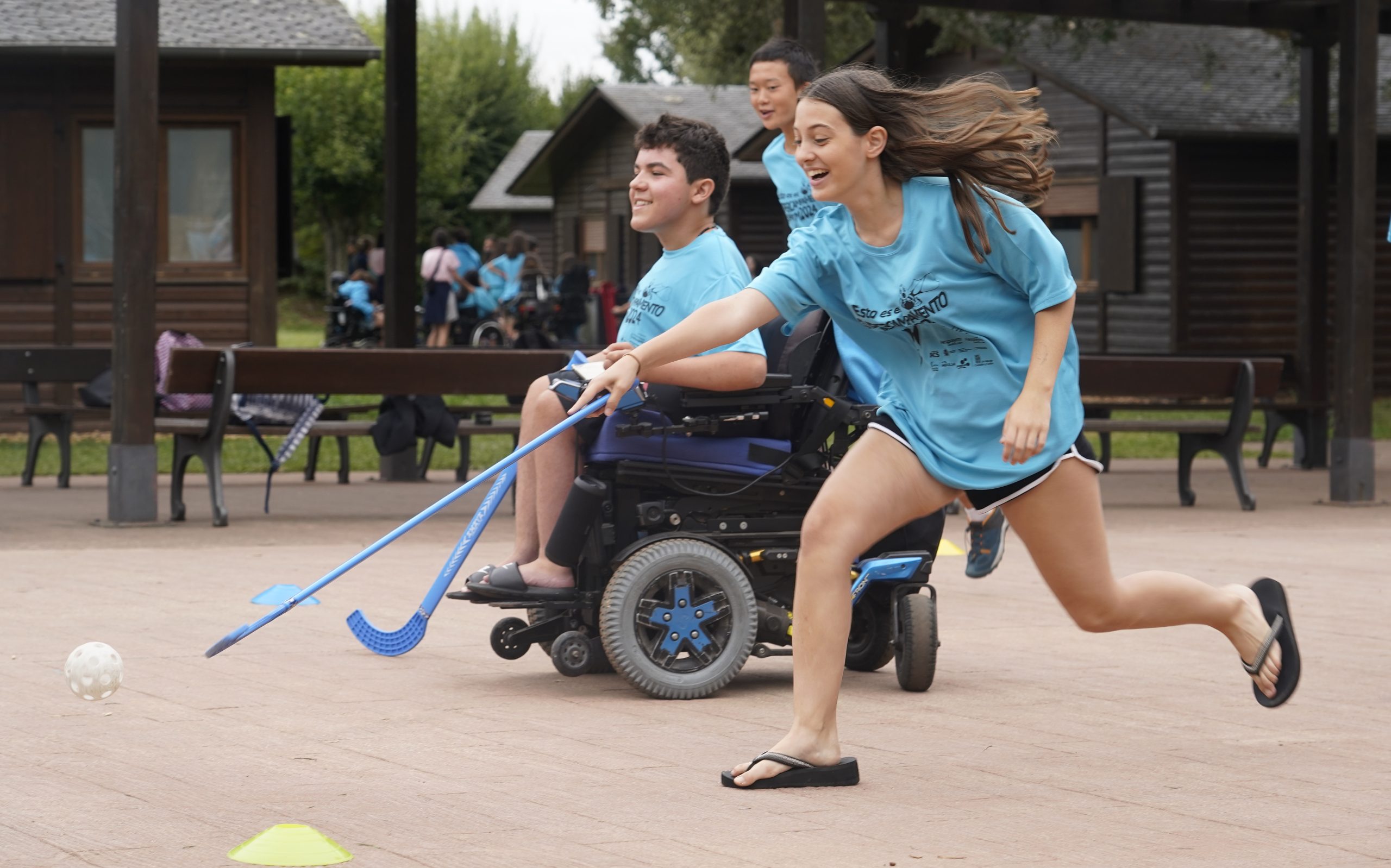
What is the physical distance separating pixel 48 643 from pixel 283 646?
0.80 meters

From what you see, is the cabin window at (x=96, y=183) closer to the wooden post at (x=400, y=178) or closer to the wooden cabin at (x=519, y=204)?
the wooden post at (x=400, y=178)

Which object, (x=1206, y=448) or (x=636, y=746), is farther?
(x=1206, y=448)

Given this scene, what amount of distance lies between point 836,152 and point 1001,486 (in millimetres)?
894

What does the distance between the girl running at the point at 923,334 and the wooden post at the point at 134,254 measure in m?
6.53

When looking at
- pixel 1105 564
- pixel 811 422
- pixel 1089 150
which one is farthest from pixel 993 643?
pixel 1089 150

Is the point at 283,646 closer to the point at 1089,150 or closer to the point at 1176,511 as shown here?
the point at 1176,511

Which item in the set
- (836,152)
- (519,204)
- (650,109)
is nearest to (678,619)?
(836,152)

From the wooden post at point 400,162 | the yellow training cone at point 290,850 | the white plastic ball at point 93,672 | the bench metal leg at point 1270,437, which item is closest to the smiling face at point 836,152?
the yellow training cone at point 290,850

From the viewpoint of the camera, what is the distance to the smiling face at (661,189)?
20.9 feet

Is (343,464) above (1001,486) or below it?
below

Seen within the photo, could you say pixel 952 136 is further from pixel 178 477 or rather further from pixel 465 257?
pixel 465 257

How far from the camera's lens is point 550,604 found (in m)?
6.29

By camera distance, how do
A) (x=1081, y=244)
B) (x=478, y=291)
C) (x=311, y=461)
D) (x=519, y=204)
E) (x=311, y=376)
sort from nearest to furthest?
(x=311, y=376) → (x=311, y=461) → (x=1081, y=244) → (x=478, y=291) → (x=519, y=204)

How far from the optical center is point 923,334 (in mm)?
4973
